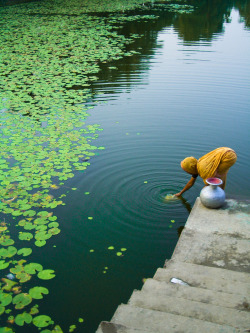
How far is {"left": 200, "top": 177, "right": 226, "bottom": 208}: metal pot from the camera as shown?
4.93 metres

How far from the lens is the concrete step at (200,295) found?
3082 mm

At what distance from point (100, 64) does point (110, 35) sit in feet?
17.1

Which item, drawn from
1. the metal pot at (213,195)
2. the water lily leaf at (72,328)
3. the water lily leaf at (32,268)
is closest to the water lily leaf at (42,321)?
the water lily leaf at (72,328)

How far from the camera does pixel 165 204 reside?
577 centimetres

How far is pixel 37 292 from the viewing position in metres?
4.07

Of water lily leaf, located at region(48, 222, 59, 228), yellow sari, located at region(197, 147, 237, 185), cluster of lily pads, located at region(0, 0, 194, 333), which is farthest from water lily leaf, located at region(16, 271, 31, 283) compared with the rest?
yellow sari, located at region(197, 147, 237, 185)

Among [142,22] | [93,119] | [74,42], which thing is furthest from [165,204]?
[142,22]

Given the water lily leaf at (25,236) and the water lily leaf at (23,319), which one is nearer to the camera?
the water lily leaf at (23,319)

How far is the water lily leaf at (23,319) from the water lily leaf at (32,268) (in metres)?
0.65

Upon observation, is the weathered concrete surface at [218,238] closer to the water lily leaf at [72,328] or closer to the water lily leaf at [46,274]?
the water lily leaf at [72,328]

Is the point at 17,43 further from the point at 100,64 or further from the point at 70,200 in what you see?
the point at 70,200

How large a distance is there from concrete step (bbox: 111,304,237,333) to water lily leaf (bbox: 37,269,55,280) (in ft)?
5.26

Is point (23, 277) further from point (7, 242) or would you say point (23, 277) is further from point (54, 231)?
point (54, 231)

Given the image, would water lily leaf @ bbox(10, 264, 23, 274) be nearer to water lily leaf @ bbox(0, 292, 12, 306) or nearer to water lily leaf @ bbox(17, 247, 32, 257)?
water lily leaf @ bbox(17, 247, 32, 257)
